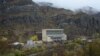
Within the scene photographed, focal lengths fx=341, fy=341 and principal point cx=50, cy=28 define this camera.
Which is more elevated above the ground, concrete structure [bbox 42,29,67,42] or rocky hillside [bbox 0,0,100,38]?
rocky hillside [bbox 0,0,100,38]

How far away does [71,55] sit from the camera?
22828 millimetres

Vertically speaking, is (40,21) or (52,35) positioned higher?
(40,21)

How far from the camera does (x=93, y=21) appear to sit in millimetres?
64000

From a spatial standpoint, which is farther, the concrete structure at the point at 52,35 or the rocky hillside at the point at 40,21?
the rocky hillside at the point at 40,21

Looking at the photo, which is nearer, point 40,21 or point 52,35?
point 52,35

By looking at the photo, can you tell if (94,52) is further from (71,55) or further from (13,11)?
(13,11)

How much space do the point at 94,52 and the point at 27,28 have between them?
4093 centimetres

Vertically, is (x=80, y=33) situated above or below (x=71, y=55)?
below

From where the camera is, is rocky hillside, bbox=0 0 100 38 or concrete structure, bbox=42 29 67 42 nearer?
concrete structure, bbox=42 29 67 42

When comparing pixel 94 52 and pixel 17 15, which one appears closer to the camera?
pixel 94 52

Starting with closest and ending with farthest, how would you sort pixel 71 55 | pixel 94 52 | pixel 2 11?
pixel 94 52, pixel 71 55, pixel 2 11

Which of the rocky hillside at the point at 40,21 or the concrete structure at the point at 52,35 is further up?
the rocky hillside at the point at 40,21

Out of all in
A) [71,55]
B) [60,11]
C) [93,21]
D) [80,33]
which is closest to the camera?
[71,55]

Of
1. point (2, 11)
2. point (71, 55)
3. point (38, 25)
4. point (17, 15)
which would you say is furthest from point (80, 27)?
point (71, 55)
